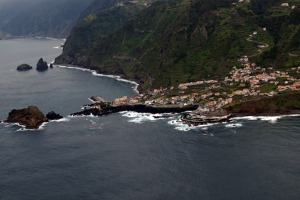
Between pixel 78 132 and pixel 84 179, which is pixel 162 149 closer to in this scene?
pixel 84 179

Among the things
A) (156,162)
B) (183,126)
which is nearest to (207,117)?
(183,126)

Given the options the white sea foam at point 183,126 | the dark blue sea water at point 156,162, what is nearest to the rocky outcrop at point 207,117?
the white sea foam at point 183,126

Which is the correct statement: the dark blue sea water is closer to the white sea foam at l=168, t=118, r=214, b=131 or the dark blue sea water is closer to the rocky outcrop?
the white sea foam at l=168, t=118, r=214, b=131

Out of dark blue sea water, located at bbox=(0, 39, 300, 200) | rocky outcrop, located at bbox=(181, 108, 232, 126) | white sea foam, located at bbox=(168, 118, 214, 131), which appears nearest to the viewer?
dark blue sea water, located at bbox=(0, 39, 300, 200)

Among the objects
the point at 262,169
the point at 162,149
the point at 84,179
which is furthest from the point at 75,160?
the point at 262,169

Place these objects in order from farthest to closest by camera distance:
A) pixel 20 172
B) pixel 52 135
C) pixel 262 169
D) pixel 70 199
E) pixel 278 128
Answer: pixel 52 135
pixel 278 128
pixel 20 172
pixel 262 169
pixel 70 199

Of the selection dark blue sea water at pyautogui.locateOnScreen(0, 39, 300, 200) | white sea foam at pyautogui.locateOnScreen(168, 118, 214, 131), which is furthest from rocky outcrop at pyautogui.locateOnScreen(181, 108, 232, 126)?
dark blue sea water at pyautogui.locateOnScreen(0, 39, 300, 200)

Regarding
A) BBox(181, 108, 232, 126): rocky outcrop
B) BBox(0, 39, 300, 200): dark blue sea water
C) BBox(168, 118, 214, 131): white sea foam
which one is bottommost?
BBox(0, 39, 300, 200): dark blue sea water

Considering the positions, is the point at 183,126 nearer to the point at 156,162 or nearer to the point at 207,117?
the point at 207,117

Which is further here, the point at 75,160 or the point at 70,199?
the point at 75,160
